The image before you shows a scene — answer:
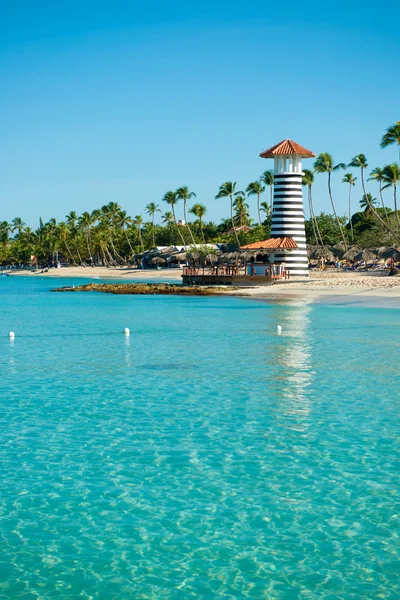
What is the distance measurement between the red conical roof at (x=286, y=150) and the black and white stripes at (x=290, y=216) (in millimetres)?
1822

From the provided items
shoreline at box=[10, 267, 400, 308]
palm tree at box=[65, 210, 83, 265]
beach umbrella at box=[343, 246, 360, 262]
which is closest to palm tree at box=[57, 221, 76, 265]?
palm tree at box=[65, 210, 83, 265]

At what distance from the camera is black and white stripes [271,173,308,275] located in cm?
6694

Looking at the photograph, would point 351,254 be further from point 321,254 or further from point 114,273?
point 114,273

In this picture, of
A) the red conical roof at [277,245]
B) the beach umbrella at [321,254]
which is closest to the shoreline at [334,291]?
the red conical roof at [277,245]

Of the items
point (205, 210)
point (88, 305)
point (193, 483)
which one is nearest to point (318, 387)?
point (193, 483)

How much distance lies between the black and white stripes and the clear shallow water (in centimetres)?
4285

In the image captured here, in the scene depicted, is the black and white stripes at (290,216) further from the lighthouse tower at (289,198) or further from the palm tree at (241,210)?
the palm tree at (241,210)

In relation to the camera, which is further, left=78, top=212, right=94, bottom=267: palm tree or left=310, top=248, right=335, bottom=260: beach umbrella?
left=78, top=212, right=94, bottom=267: palm tree

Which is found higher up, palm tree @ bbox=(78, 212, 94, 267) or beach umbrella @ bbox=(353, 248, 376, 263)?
palm tree @ bbox=(78, 212, 94, 267)

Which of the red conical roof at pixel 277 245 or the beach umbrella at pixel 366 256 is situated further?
the beach umbrella at pixel 366 256

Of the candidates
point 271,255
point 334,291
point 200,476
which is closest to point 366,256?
point 271,255

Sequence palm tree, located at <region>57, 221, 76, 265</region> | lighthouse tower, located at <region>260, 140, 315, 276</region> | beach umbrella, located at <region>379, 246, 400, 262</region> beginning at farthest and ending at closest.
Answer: palm tree, located at <region>57, 221, 76, 265</region> < beach umbrella, located at <region>379, 246, 400, 262</region> < lighthouse tower, located at <region>260, 140, 315, 276</region>

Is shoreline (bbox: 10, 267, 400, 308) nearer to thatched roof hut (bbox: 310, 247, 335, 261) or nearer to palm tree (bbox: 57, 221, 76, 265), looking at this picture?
thatched roof hut (bbox: 310, 247, 335, 261)

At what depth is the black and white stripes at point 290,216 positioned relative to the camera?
66.9 m
